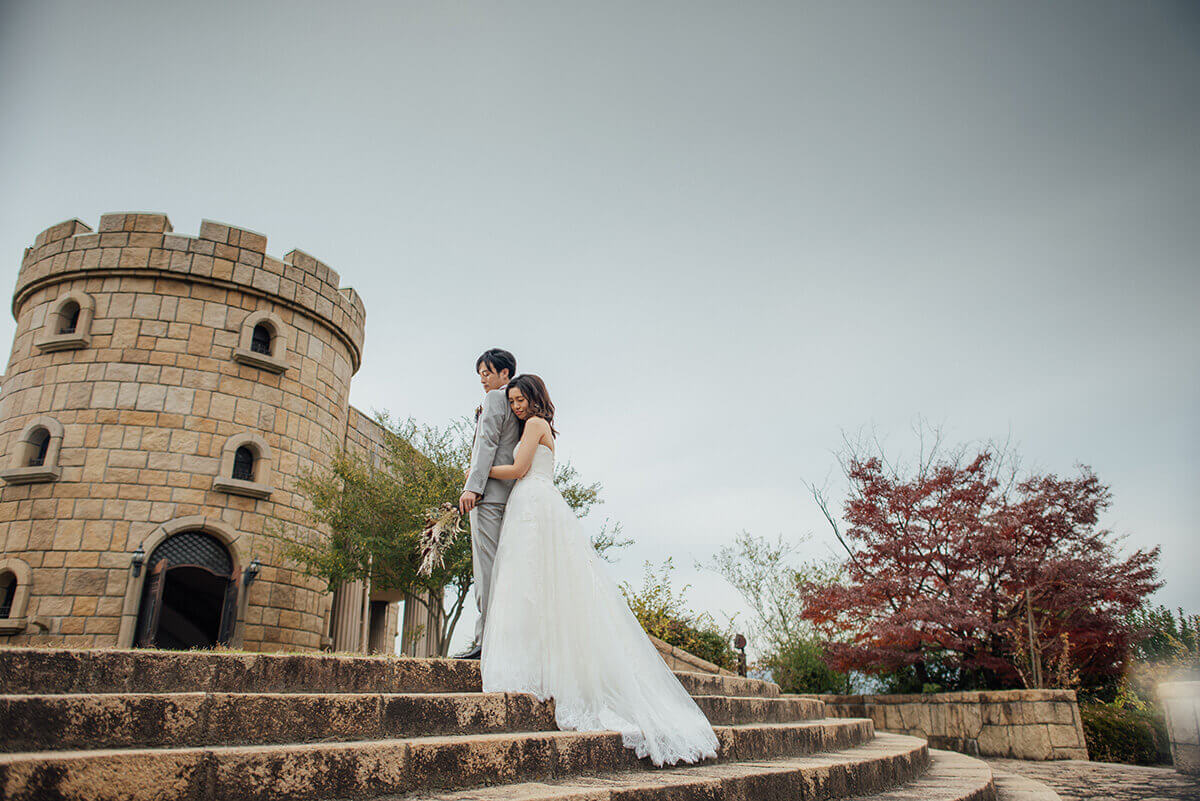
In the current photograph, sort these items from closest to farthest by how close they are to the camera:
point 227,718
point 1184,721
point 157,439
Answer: point 227,718, point 1184,721, point 157,439

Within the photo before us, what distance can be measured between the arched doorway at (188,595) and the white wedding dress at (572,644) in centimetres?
853

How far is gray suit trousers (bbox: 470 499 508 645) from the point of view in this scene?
4152 mm

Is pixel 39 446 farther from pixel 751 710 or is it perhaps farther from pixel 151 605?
pixel 751 710

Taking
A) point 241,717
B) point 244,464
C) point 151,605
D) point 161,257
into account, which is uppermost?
point 161,257

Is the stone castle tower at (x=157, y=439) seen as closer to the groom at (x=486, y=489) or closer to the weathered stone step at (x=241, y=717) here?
the groom at (x=486, y=489)

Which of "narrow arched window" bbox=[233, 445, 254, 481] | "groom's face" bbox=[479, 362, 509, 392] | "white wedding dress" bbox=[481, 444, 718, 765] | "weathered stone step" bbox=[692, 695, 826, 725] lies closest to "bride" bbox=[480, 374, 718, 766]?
"white wedding dress" bbox=[481, 444, 718, 765]

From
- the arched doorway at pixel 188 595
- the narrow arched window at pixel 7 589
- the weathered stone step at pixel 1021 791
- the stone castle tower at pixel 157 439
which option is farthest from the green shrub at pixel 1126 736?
the narrow arched window at pixel 7 589

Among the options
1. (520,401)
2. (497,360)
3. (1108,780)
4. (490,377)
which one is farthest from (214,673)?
(1108,780)

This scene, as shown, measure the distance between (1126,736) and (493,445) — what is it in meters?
9.03

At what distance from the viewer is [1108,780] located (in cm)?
571

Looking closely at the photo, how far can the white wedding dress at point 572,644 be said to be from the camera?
3.30 metres

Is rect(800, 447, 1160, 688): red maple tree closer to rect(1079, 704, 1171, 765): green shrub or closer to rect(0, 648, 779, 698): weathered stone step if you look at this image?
rect(1079, 704, 1171, 765): green shrub

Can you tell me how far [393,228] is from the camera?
10.2 meters

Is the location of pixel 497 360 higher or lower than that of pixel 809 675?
higher
